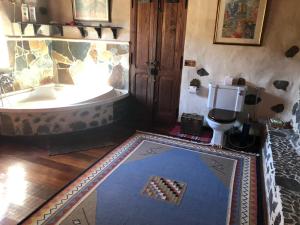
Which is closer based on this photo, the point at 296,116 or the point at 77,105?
the point at 296,116

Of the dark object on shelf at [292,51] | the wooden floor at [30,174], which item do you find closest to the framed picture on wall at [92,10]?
the wooden floor at [30,174]

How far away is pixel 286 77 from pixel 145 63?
201cm

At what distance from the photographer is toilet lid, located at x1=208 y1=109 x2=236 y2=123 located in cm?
292

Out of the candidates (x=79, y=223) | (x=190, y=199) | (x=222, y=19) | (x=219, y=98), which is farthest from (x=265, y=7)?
(x=79, y=223)

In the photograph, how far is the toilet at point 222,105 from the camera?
299 centimetres

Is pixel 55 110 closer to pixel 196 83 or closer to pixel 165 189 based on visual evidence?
pixel 165 189

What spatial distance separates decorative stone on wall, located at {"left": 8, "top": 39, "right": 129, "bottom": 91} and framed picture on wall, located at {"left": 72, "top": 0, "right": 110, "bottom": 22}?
1.24 ft

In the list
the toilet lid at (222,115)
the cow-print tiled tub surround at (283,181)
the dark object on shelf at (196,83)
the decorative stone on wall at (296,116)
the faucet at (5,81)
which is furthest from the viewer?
the dark object on shelf at (196,83)

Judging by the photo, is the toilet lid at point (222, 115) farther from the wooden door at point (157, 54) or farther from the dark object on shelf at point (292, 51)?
the dark object on shelf at point (292, 51)

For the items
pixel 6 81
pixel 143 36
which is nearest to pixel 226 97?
pixel 143 36

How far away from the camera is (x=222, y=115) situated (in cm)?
304

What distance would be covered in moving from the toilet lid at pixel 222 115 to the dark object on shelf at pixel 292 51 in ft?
3.27

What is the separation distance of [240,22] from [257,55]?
0.49 metres

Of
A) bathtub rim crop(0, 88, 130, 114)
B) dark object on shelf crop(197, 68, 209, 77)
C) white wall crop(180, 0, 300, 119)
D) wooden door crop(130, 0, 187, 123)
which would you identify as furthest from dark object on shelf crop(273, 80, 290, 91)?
bathtub rim crop(0, 88, 130, 114)
